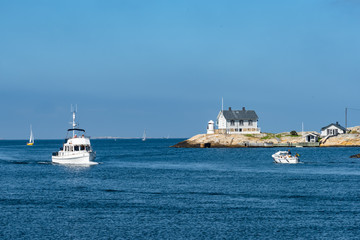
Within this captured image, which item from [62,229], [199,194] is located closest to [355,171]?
[199,194]

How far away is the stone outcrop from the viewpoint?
18075 centimetres

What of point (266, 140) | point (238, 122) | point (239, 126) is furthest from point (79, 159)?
point (239, 126)

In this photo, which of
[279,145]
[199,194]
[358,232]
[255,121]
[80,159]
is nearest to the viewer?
[358,232]

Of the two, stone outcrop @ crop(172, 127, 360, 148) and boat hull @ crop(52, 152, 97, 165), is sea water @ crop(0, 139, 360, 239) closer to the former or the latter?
boat hull @ crop(52, 152, 97, 165)

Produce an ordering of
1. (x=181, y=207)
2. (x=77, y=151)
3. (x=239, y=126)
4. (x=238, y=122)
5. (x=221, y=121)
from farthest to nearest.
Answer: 1. (x=221, y=121)
2. (x=239, y=126)
3. (x=238, y=122)
4. (x=77, y=151)
5. (x=181, y=207)

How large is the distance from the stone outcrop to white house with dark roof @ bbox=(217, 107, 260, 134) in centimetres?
317

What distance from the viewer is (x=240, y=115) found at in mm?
193375

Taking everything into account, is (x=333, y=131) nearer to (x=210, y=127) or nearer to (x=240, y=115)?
(x=240, y=115)

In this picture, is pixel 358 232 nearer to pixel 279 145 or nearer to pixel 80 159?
pixel 80 159

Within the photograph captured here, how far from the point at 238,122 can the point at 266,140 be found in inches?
531

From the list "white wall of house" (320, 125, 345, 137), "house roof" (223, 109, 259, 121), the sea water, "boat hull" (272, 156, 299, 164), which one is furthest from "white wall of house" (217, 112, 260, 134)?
the sea water

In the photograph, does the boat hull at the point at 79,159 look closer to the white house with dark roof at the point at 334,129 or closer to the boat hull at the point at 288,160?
the boat hull at the point at 288,160

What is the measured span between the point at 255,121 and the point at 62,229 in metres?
160

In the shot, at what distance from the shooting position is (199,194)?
181 ft
